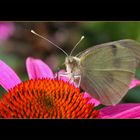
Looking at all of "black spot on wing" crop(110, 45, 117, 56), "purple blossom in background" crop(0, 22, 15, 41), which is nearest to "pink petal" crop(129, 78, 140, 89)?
"black spot on wing" crop(110, 45, 117, 56)

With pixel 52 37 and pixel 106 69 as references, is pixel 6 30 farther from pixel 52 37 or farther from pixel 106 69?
pixel 106 69

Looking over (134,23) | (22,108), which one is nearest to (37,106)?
(22,108)

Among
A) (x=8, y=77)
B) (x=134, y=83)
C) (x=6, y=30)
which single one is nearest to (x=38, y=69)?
(x=8, y=77)

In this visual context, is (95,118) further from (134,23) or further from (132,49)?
(134,23)

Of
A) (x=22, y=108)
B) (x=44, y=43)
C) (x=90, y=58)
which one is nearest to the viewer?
(x=22, y=108)

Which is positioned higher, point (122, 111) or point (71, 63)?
point (71, 63)
